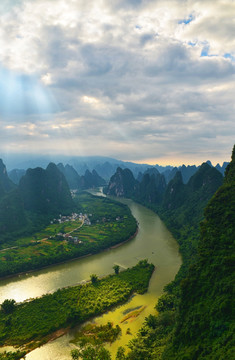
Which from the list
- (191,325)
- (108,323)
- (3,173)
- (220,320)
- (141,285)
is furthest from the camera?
(3,173)

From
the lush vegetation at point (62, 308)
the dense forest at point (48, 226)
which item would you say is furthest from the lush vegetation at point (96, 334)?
the dense forest at point (48, 226)

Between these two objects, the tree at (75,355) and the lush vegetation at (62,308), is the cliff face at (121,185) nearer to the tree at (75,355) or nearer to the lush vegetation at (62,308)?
the lush vegetation at (62,308)

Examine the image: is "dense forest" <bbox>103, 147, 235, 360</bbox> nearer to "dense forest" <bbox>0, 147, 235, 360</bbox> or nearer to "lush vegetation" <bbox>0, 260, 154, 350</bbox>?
"dense forest" <bbox>0, 147, 235, 360</bbox>

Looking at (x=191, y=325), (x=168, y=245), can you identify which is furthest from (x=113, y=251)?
(x=191, y=325)

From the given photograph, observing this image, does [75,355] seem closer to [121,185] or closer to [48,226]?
[48,226]

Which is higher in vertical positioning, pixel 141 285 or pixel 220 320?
pixel 220 320

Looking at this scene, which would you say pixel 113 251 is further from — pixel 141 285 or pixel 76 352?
pixel 76 352
